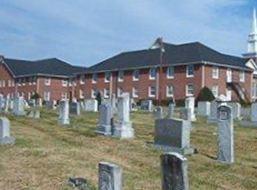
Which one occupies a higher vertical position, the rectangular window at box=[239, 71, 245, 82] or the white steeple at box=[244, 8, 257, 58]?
the white steeple at box=[244, 8, 257, 58]

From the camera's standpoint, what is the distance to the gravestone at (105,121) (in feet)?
64.0

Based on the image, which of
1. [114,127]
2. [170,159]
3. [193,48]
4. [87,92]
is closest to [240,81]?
[193,48]

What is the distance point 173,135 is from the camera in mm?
15500

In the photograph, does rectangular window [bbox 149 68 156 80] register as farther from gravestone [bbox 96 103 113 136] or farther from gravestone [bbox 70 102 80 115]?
gravestone [bbox 96 103 113 136]

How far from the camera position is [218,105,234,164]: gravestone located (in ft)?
46.0

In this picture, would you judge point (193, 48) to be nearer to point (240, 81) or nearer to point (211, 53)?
point (211, 53)

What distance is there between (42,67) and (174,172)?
84464 mm

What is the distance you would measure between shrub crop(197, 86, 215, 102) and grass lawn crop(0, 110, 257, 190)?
3911cm

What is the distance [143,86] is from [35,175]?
5634 cm

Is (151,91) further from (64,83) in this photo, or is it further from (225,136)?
(225,136)

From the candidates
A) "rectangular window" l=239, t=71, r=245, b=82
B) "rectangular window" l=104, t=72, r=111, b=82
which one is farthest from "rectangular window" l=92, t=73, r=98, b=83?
"rectangular window" l=239, t=71, r=245, b=82

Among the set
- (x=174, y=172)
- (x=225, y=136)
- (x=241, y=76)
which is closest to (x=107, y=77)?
(x=241, y=76)

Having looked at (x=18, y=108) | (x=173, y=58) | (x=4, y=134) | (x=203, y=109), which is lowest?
(x=4, y=134)

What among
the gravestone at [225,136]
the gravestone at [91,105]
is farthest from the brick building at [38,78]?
the gravestone at [225,136]
